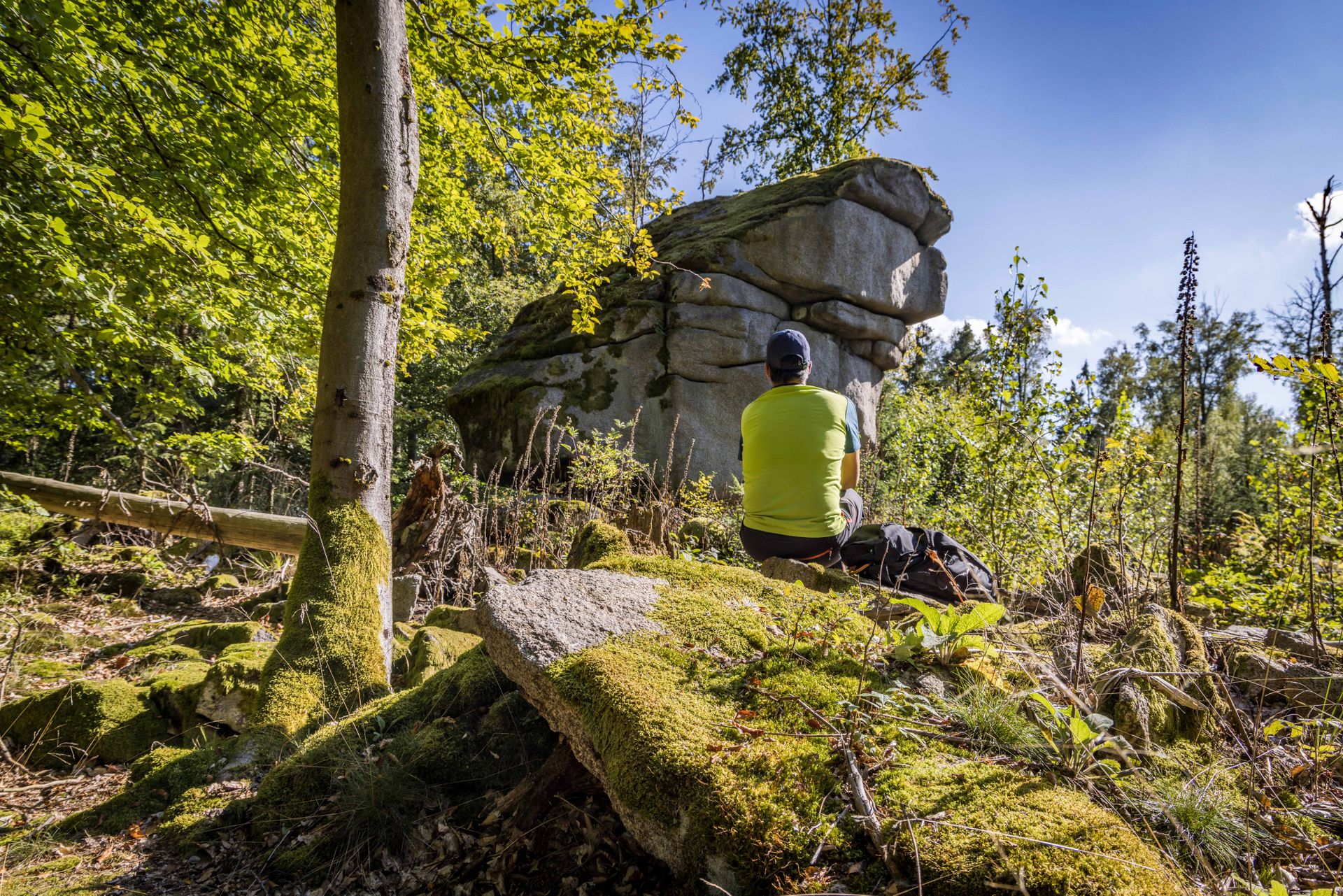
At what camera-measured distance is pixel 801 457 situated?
148 inches

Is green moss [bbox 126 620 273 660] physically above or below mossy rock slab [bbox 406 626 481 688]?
below

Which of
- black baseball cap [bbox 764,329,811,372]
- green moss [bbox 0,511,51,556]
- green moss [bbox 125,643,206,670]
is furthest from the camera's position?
green moss [bbox 0,511,51,556]

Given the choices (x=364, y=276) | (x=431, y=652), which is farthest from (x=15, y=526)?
(x=431, y=652)

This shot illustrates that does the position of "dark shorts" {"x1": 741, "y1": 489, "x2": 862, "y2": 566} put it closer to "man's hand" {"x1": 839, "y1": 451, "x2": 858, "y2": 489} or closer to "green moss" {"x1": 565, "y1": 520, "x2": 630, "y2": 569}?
"man's hand" {"x1": 839, "y1": 451, "x2": 858, "y2": 489}

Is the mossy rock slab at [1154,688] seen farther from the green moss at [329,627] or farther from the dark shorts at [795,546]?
the green moss at [329,627]

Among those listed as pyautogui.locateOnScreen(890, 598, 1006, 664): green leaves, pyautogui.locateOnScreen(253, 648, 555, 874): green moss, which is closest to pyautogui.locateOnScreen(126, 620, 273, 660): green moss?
pyautogui.locateOnScreen(253, 648, 555, 874): green moss

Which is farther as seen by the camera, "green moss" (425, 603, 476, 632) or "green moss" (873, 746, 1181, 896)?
"green moss" (425, 603, 476, 632)

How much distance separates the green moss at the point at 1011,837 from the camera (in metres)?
1.13

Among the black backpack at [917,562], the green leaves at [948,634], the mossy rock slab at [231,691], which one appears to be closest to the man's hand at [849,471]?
the black backpack at [917,562]

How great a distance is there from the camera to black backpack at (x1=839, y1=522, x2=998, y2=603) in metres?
3.37

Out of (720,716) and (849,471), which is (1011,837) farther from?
(849,471)

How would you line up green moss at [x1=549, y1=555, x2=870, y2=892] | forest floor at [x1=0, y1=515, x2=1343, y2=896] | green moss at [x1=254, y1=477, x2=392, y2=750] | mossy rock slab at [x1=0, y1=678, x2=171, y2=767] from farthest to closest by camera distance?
mossy rock slab at [x1=0, y1=678, x2=171, y2=767] < green moss at [x1=254, y1=477, x2=392, y2=750] < forest floor at [x1=0, y1=515, x2=1343, y2=896] < green moss at [x1=549, y1=555, x2=870, y2=892]

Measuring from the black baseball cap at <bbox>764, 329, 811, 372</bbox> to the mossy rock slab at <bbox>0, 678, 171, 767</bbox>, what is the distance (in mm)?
4121

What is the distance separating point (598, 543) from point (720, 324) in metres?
10.9
